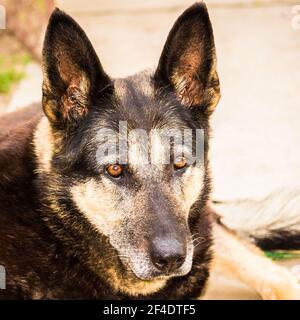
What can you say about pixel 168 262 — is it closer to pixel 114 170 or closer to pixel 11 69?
pixel 114 170

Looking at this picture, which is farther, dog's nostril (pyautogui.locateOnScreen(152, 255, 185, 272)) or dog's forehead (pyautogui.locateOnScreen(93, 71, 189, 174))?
dog's forehead (pyautogui.locateOnScreen(93, 71, 189, 174))

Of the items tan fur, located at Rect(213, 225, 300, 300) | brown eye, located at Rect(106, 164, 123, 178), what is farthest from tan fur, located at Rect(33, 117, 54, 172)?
tan fur, located at Rect(213, 225, 300, 300)

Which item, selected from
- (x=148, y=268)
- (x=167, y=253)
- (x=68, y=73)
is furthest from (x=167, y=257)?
(x=68, y=73)

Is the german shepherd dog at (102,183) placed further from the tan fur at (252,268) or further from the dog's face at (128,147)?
the tan fur at (252,268)

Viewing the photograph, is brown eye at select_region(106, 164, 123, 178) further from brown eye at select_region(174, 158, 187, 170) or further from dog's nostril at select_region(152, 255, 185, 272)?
dog's nostril at select_region(152, 255, 185, 272)

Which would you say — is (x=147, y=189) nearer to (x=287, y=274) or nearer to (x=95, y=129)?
(x=95, y=129)

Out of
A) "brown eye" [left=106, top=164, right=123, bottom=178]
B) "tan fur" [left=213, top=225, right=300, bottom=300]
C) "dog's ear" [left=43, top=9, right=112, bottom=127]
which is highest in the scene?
"dog's ear" [left=43, top=9, right=112, bottom=127]

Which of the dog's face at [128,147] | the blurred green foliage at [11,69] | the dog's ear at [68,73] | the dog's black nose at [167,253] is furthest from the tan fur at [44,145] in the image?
the blurred green foliage at [11,69]
